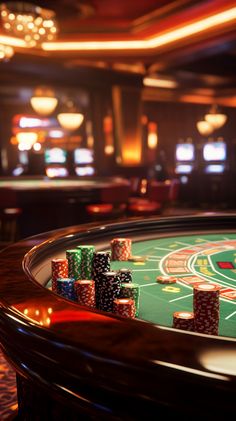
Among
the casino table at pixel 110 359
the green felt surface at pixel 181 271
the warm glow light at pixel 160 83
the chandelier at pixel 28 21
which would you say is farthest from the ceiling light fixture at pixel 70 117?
the casino table at pixel 110 359

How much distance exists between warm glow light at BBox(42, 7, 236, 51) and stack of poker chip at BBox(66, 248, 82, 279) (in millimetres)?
4936

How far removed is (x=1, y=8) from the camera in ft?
14.3

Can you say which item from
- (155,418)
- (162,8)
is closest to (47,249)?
(155,418)

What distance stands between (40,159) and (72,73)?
2.00 metres

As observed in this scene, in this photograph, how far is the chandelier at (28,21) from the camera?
14.4ft

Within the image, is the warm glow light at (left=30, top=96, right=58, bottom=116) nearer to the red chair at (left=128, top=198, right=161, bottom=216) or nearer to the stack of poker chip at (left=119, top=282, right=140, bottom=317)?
the red chair at (left=128, top=198, right=161, bottom=216)

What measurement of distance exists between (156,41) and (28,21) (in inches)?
118

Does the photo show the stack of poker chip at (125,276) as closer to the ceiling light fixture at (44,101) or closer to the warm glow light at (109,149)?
the ceiling light fixture at (44,101)

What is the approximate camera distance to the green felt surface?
1.20 metres

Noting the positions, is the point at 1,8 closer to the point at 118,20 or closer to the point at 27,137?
the point at 118,20

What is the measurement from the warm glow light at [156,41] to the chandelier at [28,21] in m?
2.23

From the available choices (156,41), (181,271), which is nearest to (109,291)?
(181,271)

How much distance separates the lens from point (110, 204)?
18.1 ft

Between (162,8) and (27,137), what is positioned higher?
(162,8)
